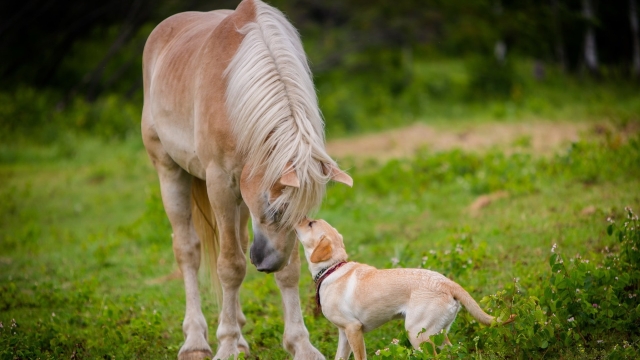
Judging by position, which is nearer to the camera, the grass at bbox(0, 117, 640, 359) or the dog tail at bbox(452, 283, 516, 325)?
the dog tail at bbox(452, 283, 516, 325)

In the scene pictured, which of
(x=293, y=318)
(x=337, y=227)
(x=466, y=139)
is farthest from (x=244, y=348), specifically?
(x=466, y=139)

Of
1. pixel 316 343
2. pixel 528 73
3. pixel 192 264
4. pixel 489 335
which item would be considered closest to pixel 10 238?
pixel 192 264

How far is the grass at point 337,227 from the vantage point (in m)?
4.59

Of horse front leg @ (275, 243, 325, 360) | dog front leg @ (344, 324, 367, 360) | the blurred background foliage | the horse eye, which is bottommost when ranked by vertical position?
the blurred background foliage

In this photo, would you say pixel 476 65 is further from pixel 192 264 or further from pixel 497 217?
pixel 192 264

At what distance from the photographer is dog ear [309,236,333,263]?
3670 mm

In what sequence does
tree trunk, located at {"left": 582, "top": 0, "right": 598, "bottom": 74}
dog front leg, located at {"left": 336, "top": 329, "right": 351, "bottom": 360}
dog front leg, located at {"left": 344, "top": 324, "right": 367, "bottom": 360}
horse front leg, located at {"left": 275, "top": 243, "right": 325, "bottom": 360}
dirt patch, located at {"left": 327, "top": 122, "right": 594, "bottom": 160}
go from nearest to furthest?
dog front leg, located at {"left": 344, "top": 324, "right": 367, "bottom": 360} → dog front leg, located at {"left": 336, "top": 329, "right": 351, "bottom": 360} → horse front leg, located at {"left": 275, "top": 243, "right": 325, "bottom": 360} → dirt patch, located at {"left": 327, "top": 122, "right": 594, "bottom": 160} → tree trunk, located at {"left": 582, "top": 0, "right": 598, "bottom": 74}

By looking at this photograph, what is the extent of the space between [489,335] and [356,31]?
15027 millimetres

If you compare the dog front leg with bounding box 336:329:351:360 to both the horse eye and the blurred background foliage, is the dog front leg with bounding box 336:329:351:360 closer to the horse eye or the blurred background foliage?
the horse eye

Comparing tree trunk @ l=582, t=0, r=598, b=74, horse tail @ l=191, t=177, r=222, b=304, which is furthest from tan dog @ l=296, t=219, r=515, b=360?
tree trunk @ l=582, t=0, r=598, b=74

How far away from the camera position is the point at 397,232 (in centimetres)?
728

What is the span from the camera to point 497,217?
22.7ft

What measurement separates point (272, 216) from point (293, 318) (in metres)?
0.86

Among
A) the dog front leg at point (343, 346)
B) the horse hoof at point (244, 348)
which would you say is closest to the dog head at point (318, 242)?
the dog front leg at point (343, 346)
